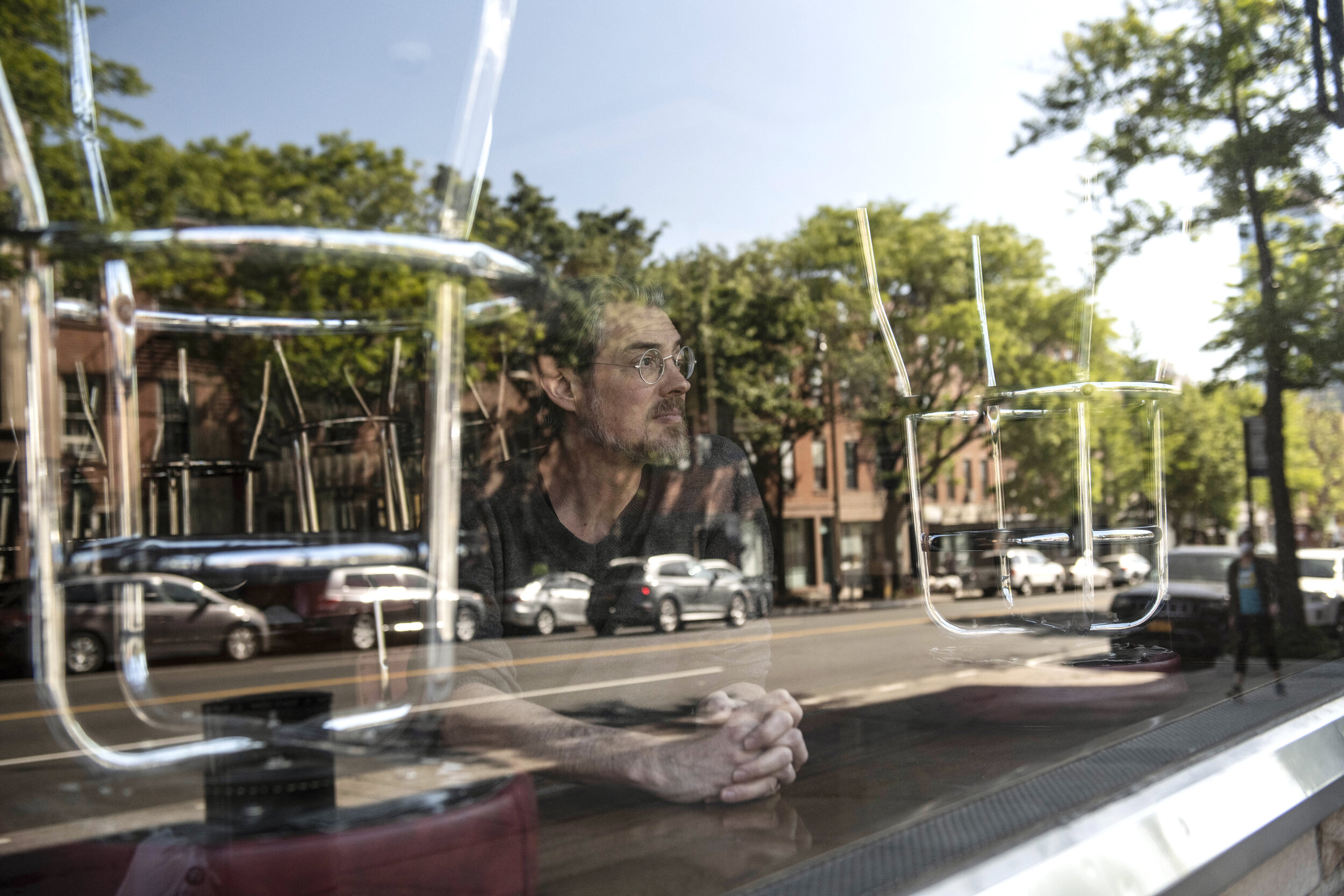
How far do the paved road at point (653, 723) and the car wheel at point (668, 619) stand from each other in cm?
→ 2

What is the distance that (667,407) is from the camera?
4.23 ft

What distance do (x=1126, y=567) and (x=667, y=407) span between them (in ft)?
3.75

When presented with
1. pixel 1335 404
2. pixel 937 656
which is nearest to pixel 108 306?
pixel 937 656

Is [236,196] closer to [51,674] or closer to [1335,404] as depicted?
[51,674]

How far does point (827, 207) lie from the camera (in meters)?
2.30

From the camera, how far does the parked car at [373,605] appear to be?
1086mm

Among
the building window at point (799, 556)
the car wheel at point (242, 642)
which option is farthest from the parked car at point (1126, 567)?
the car wheel at point (242, 642)

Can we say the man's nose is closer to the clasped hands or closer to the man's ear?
the man's ear

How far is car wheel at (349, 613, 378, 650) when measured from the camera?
51.1 inches

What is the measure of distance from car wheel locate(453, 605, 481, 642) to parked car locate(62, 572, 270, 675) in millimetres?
325

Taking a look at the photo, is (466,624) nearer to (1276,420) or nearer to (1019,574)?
(1019,574)

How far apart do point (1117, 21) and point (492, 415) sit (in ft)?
5.36

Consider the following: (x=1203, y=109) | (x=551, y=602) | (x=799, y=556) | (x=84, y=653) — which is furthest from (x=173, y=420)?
(x=1203, y=109)

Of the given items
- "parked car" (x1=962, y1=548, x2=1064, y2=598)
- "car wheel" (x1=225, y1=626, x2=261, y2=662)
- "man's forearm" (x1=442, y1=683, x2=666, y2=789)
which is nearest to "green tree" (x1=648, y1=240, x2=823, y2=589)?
"parked car" (x1=962, y1=548, x2=1064, y2=598)
